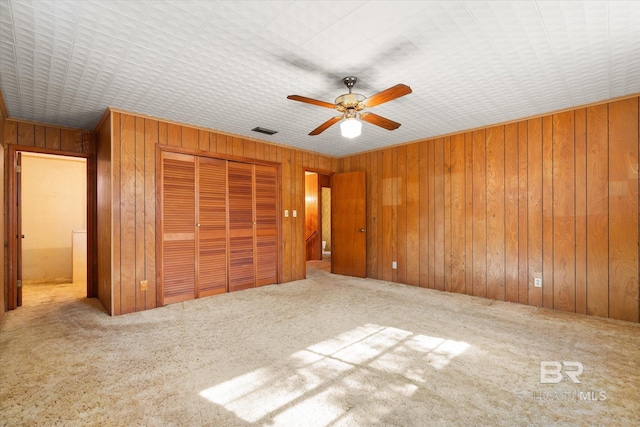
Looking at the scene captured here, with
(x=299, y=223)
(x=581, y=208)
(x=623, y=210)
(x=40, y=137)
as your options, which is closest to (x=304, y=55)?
(x=299, y=223)

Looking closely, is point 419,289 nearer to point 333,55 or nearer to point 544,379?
point 544,379

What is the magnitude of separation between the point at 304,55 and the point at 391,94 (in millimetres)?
769

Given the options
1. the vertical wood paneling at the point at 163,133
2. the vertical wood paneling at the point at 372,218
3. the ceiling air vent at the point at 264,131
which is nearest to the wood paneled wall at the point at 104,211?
the vertical wood paneling at the point at 163,133

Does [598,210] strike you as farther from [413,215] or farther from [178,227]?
[178,227]

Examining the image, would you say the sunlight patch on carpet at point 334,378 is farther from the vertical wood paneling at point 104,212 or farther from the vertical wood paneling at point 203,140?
the vertical wood paneling at point 203,140

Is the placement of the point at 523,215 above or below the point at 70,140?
below

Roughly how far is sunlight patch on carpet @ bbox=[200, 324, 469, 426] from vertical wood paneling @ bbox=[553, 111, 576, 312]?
1899 mm

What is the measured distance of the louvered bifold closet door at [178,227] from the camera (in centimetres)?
381

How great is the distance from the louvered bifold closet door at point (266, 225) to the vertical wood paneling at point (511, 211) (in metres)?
3.50

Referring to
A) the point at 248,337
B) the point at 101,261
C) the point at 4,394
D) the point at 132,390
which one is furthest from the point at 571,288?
the point at 101,261

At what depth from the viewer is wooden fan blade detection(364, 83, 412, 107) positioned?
2193 mm

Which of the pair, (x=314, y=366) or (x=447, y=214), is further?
(x=447, y=214)

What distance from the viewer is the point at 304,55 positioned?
2.31 meters

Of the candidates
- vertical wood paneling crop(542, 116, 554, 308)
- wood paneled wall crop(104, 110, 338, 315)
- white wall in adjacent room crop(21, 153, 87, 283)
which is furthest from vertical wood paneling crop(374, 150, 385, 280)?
white wall in adjacent room crop(21, 153, 87, 283)
